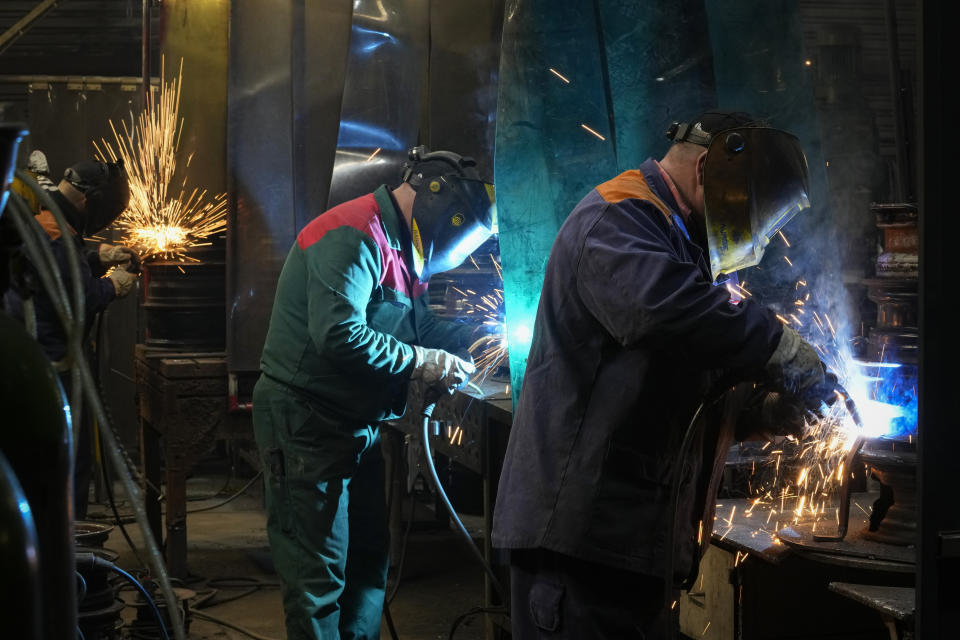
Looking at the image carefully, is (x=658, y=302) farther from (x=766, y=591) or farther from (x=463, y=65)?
(x=463, y=65)

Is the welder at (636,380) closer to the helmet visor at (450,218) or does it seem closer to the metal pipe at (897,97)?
the metal pipe at (897,97)

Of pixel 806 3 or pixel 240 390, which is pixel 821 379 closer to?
pixel 240 390

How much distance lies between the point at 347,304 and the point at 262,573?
2667mm

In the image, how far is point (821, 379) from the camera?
208cm

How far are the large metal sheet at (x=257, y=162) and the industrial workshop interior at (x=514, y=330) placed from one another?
2cm

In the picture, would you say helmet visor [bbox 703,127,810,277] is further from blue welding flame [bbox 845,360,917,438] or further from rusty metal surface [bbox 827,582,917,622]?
rusty metal surface [bbox 827,582,917,622]

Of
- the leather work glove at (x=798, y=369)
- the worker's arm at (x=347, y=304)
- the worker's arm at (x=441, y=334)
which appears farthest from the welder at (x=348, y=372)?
the leather work glove at (x=798, y=369)

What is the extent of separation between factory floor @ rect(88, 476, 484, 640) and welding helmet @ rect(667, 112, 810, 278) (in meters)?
2.69

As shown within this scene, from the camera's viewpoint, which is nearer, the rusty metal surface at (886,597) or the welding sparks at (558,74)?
the rusty metal surface at (886,597)

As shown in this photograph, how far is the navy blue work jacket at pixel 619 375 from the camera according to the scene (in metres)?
1.98

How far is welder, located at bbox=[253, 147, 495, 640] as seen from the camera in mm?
3162

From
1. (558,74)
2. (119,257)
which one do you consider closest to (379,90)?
(119,257)

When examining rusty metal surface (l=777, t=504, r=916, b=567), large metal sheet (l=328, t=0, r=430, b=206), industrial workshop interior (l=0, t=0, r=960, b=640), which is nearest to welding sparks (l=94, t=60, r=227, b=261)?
industrial workshop interior (l=0, t=0, r=960, b=640)

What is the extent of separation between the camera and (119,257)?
538cm
